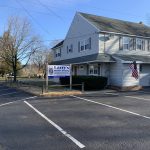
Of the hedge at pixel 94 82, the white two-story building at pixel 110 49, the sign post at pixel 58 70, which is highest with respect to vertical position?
the white two-story building at pixel 110 49

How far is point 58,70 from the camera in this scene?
920 inches

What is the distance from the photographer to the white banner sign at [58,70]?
23.0 metres

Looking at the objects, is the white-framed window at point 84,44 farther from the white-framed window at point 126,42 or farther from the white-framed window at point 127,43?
the white-framed window at point 126,42

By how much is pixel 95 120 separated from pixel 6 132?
11.5 ft

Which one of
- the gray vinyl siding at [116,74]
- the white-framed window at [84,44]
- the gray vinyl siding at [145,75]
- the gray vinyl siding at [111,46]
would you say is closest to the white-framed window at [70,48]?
the white-framed window at [84,44]

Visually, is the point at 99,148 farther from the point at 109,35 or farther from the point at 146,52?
the point at 146,52

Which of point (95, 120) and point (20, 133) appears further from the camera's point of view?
point (95, 120)

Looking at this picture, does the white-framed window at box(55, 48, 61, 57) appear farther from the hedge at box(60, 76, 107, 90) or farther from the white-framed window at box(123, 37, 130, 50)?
the hedge at box(60, 76, 107, 90)

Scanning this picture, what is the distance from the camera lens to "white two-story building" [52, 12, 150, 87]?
2764 cm

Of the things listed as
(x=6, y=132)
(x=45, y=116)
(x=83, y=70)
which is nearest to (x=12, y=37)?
(x=83, y=70)

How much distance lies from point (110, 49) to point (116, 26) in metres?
4.01

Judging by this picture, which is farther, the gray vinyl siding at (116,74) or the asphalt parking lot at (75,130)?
the gray vinyl siding at (116,74)

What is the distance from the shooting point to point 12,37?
141 ft

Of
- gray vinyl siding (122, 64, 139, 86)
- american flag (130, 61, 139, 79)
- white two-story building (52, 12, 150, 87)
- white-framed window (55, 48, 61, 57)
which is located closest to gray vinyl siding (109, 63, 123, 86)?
white two-story building (52, 12, 150, 87)
